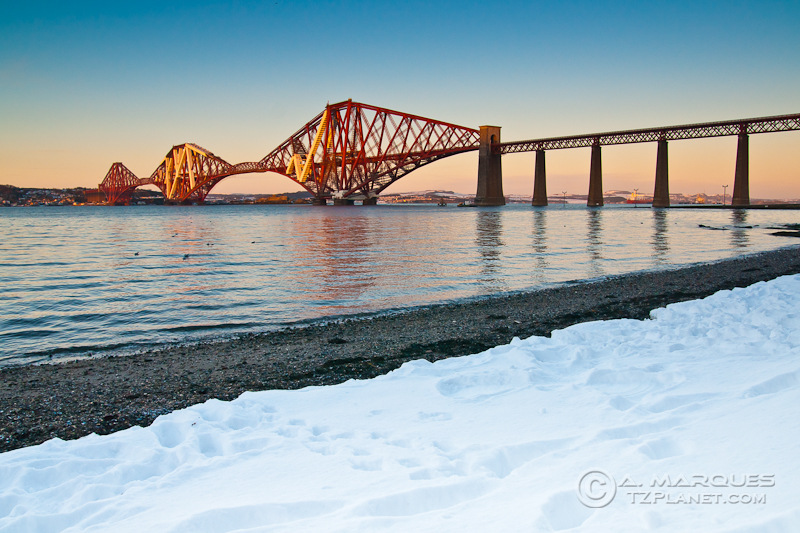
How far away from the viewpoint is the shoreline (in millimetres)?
4449

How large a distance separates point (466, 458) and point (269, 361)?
3691 millimetres

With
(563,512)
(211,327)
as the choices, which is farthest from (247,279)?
(563,512)

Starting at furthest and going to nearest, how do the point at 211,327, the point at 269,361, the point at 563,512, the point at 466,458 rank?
the point at 211,327 < the point at 269,361 < the point at 466,458 < the point at 563,512

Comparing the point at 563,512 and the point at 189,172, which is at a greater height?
the point at 189,172

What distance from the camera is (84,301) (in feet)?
34.9

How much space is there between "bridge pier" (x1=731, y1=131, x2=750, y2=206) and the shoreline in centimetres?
7393

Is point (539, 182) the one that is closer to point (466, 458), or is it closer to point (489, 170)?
point (489, 170)

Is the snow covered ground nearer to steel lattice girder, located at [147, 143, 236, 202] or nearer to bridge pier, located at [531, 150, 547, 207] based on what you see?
bridge pier, located at [531, 150, 547, 207]

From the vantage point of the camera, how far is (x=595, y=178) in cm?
9038

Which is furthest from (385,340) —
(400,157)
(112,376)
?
(400,157)

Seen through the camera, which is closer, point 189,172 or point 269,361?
point 269,361

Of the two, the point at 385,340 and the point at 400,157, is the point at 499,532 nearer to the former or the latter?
the point at 385,340

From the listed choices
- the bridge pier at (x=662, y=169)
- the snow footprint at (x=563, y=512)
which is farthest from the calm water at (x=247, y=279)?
the bridge pier at (x=662, y=169)

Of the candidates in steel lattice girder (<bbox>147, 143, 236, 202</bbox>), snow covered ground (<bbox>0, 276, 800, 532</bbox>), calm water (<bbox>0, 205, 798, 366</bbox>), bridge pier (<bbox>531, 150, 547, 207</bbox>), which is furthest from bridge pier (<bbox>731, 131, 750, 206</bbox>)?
steel lattice girder (<bbox>147, 143, 236, 202</bbox>)
